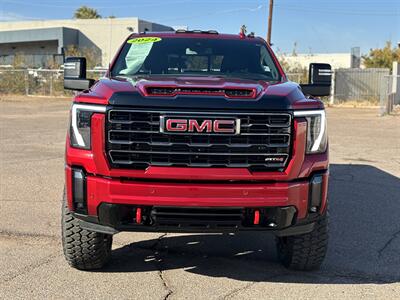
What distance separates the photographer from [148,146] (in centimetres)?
401

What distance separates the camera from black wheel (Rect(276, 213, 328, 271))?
4586mm

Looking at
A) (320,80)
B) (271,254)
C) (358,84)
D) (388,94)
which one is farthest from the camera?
(358,84)

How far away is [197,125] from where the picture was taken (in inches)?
156

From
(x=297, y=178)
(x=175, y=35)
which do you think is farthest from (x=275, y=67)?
(x=297, y=178)

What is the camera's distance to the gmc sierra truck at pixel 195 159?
156 inches

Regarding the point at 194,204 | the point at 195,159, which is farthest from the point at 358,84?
the point at 194,204

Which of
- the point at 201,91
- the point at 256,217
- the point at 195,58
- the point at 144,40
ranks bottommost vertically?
the point at 256,217

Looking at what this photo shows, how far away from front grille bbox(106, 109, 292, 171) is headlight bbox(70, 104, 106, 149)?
0.15 meters

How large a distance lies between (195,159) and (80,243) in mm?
1283

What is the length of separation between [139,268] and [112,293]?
2.01 ft

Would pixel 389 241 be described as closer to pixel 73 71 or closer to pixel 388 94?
pixel 73 71

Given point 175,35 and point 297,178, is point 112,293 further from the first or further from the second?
point 175,35

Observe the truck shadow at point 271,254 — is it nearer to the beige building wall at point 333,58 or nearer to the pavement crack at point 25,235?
the pavement crack at point 25,235

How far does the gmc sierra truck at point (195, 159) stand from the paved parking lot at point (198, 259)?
0.53m
